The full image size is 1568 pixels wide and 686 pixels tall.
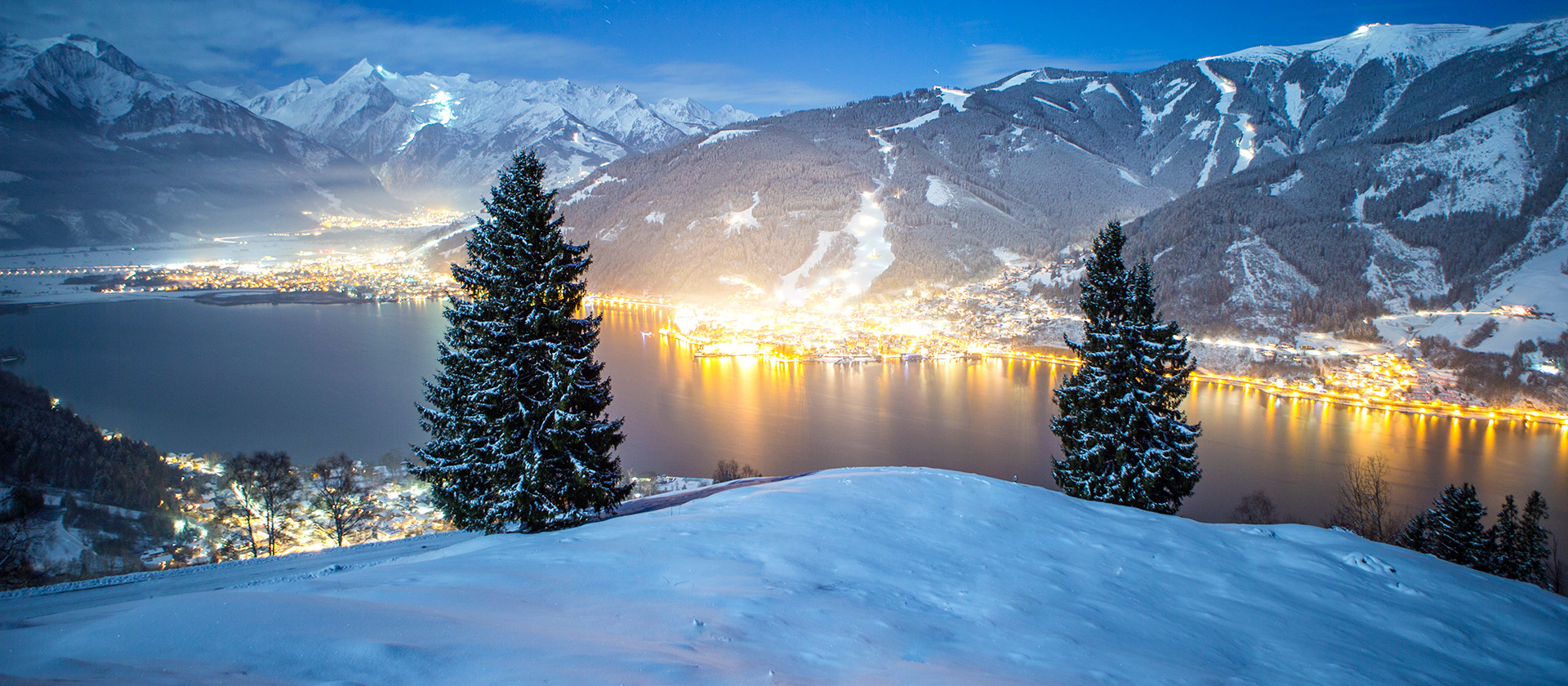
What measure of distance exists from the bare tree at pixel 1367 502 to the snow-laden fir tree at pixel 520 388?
2335 cm

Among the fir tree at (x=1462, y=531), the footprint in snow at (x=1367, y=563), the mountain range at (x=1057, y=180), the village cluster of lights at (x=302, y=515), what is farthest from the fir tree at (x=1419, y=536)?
the mountain range at (x=1057, y=180)

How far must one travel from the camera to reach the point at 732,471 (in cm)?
2670

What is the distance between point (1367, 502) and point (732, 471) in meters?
23.1

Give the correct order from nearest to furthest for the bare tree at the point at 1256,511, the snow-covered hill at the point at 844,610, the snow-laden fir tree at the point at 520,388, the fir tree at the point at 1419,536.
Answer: the snow-covered hill at the point at 844,610
the snow-laden fir tree at the point at 520,388
the fir tree at the point at 1419,536
the bare tree at the point at 1256,511

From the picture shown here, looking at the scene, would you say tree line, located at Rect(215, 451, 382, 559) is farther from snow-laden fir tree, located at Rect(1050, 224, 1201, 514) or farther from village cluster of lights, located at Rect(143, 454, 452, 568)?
snow-laden fir tree, located at Rect(1050, 224, 1201, 514)

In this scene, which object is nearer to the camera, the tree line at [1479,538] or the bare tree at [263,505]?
the bare tree at [263,505]

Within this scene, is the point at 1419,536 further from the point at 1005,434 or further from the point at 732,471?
the point at 732,471

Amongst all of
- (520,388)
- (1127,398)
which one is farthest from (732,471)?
(520,388)

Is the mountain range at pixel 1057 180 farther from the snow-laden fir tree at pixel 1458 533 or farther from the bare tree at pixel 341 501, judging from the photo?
the bare tree at pixel 341 501

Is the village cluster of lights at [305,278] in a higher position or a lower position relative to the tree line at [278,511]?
higher

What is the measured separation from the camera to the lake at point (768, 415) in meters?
28.9

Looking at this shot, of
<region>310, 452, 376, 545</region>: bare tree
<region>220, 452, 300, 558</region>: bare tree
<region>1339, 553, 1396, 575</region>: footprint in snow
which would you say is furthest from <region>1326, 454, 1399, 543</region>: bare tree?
<region>220, 452, 300, 558</region>: bare tree

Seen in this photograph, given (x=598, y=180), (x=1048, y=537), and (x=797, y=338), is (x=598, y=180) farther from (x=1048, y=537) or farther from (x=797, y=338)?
(x=1048, y=537)

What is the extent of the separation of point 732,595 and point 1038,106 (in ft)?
538
